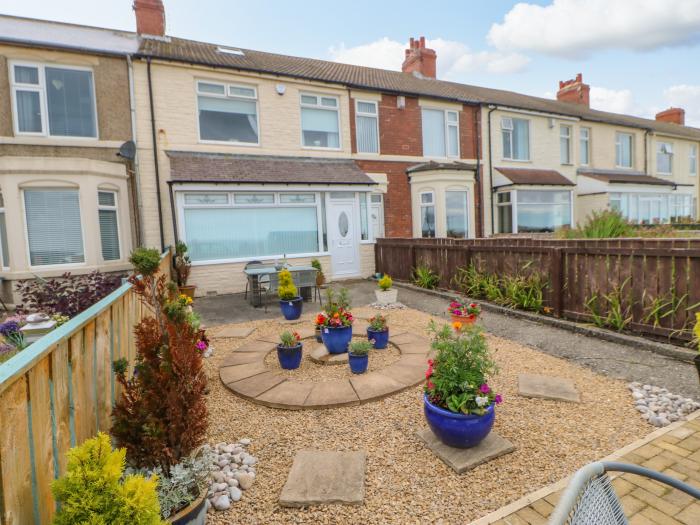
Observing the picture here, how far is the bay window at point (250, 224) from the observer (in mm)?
9992

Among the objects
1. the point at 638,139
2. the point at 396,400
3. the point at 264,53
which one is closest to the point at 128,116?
the point at 264,53

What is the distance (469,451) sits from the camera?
2.76 metres

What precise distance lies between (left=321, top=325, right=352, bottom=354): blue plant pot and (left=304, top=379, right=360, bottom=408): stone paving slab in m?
0.85

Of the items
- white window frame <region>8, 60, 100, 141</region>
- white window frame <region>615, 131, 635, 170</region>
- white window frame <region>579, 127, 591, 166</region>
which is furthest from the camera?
white window frame <region>615, 131, 635, 170</region>

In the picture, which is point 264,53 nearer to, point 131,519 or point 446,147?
point 446,147

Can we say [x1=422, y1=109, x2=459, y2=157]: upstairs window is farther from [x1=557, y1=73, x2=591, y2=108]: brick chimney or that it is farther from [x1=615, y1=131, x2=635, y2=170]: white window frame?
[x1=557, y1=73, x2=591, y2=108]: brick chimney

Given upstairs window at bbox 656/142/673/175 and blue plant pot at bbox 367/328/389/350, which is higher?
upstairs window at bbox 656/142/673/175

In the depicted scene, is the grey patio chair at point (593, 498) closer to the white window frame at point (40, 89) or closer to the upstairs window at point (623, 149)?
the white window frame at point (40, 89)

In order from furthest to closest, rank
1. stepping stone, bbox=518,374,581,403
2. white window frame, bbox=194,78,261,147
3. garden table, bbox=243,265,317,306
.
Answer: white window frame, bbox=194,78,261,147 → garden table, bbox=243,265,317,306 → stepping stone, bbox=518,374,581,403

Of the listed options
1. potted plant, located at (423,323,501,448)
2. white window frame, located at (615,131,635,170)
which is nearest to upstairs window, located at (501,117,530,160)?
white window frame, located at (615,131,635,170)

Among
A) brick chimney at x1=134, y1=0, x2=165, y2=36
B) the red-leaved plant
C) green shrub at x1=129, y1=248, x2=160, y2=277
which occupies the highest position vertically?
brick chimney at x1=134, y1=0, x2=165, y2=36

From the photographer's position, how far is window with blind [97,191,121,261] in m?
9.58

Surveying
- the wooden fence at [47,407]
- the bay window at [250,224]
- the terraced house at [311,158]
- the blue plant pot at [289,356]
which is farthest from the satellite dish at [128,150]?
the wooden fence at [47,407]

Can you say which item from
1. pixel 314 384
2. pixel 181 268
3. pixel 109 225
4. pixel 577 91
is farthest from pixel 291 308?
pixel 577 91
